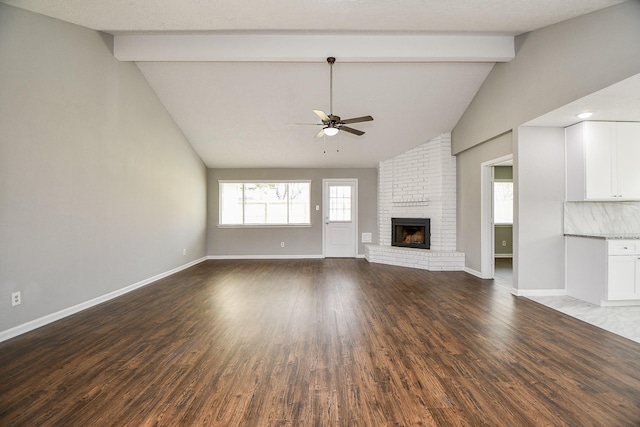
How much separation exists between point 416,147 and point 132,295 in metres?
5.98

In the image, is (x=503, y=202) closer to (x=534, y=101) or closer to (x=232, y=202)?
(x=534, y=101)

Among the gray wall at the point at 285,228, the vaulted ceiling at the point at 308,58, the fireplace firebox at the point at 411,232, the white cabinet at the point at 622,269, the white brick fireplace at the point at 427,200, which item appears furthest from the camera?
the gray wall at the point at 285,228

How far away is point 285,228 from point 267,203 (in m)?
0.82

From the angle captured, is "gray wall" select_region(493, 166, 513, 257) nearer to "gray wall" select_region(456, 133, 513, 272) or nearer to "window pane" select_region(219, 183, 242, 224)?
"gray wall" select_region(456, 133, 513, 272)

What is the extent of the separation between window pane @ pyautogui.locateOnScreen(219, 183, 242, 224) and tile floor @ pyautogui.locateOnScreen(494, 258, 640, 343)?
6.41 metres

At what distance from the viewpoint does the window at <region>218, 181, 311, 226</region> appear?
26.0ft

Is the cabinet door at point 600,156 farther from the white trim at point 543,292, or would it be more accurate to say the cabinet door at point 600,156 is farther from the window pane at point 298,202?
the window pane at point 298,202

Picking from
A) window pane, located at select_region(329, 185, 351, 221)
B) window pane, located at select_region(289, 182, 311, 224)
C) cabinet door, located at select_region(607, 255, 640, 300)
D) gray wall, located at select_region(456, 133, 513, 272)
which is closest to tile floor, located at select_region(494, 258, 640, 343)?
cabinet door, located at select_region(607, 255, 640, 300)

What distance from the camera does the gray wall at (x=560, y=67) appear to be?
2.85m

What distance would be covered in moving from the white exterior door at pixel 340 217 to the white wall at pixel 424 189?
0.75m

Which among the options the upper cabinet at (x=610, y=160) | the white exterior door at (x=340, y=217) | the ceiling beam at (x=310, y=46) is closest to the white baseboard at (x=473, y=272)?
the upper cabinet at (x=610, y=160)

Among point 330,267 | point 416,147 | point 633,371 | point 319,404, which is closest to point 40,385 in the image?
point 319,404

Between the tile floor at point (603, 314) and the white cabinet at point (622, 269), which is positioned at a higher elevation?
the white cabinet at point (622, 269)

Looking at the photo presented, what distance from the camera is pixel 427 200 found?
6539mm
